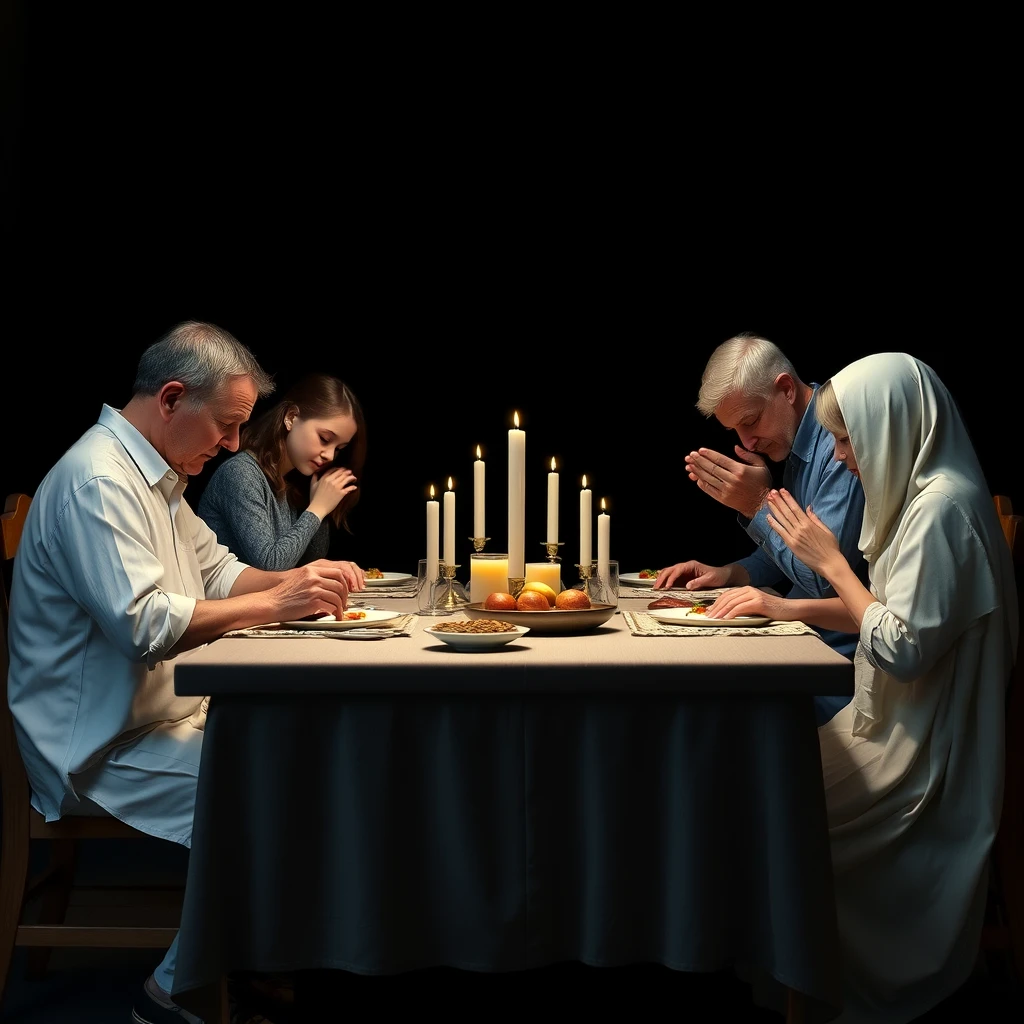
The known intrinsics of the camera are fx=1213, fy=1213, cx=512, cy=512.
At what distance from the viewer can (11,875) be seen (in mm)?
2422

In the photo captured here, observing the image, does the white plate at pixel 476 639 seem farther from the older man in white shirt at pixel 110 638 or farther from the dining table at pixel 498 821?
the older man in white shirt at pixel 110 638

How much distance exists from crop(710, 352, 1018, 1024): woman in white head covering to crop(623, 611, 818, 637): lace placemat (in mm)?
133

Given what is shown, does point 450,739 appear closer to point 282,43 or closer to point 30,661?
point 30,661

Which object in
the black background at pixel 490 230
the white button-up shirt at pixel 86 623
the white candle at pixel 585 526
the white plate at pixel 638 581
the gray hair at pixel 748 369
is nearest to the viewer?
the white button-up shirt at pixel 86 623

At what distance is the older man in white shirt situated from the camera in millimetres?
2250

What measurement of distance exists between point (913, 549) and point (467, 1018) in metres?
1.20

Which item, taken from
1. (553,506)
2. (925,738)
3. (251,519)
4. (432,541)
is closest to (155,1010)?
(432,541)

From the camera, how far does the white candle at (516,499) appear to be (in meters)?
2.48

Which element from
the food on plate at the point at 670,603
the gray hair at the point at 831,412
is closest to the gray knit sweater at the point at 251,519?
the food on plate at the point at 670,603

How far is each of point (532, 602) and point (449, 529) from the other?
41 centimetres

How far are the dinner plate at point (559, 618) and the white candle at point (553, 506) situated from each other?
0.39 m

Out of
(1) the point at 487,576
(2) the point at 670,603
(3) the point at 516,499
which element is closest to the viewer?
(3) the point at 516,499

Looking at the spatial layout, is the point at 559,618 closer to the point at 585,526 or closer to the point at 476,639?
the point at 476,639

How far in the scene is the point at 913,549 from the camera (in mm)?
2164
